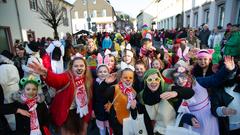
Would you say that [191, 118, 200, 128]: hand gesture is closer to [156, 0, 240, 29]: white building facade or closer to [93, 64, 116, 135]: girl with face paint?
[93, 64, 116, 135]: girl with face paint

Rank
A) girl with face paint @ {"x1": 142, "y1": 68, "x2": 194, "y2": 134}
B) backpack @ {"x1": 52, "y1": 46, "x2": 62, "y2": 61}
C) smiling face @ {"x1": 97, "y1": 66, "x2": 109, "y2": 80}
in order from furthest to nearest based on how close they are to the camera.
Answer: backpack @ {"x1": 52, "y1": 46, "x2": 62, "y2": 61}
smiling face @ {"x1": 97, "y1": 66, "x2": 109, "y2": 80}
girl with face paint @ {"x1": 142, "y1": 68, "x2": 194, "y2": 134}

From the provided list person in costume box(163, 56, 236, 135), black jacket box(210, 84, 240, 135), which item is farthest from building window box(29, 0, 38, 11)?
black jacket box(210, 84, 240, 135)

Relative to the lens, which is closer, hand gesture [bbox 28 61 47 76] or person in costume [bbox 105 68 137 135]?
hand gesture [bbox 28 61 47 76]

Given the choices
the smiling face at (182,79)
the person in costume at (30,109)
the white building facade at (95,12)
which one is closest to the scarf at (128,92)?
the smiling face at (182,79)

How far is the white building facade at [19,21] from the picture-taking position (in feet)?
39.9

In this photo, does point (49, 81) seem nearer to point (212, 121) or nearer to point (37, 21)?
point (212, 121)

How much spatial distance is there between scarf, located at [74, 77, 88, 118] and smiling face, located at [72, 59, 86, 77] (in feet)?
0.25

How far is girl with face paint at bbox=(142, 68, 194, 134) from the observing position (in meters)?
2.53

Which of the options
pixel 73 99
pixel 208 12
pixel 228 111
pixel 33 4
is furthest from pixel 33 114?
pixel 208 12

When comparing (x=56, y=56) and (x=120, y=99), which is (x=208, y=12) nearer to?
(x=56, y=56)

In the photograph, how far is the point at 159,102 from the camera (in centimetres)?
258

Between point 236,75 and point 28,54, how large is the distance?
17.1 feet

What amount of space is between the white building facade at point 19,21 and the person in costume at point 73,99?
1088cm

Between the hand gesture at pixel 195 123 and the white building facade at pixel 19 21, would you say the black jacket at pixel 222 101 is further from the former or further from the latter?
the white building facade at pixel 19 21
